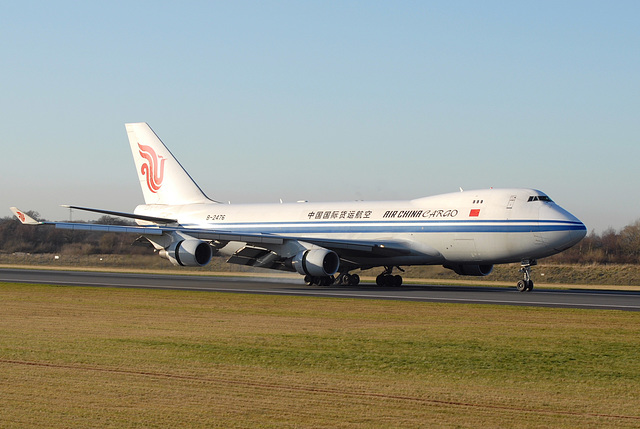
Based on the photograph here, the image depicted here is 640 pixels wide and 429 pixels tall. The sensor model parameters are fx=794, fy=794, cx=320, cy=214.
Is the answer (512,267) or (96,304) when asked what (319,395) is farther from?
(512,267)

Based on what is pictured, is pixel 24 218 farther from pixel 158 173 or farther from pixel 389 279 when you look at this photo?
pixel 389 279

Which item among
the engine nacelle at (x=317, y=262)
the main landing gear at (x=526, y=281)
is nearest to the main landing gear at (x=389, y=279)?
the engine nacelle at (x=317, y=262)

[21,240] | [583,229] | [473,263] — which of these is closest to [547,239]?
[583,229]

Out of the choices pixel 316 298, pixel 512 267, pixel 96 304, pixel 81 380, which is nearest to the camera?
pixel 81 380

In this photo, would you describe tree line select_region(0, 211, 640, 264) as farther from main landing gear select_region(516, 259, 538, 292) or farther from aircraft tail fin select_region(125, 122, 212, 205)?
main landing gear select_region(516, 259, 538, 292)

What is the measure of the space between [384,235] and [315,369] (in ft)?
85.3

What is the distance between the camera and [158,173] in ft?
163

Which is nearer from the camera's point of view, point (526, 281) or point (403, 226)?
point (526, 281)

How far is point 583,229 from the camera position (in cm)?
3362

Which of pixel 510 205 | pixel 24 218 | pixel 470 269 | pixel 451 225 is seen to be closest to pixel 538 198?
pixel 510 205

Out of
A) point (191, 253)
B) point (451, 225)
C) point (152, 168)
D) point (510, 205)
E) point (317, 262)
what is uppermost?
point (152, 168)

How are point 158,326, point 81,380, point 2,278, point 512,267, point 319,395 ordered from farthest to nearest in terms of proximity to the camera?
1. point 512,267
2. point 2,278
3. point 158,326
4. point 81,380
5. point 319,395

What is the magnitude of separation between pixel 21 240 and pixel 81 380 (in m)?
61.6

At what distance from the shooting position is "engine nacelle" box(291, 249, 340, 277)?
35.8m
